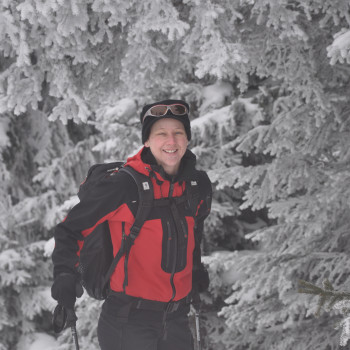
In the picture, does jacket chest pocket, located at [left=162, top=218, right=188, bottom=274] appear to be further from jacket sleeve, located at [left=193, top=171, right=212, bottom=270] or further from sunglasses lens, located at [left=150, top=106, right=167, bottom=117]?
sunglasses lens, located at [left=150, top=106, right=167, bottom=117]

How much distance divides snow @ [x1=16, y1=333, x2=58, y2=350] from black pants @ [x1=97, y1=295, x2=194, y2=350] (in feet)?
24.7

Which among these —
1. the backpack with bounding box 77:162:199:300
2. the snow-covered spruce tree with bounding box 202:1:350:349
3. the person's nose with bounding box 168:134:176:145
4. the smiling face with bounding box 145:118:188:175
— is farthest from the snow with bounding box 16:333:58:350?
the person's nose with bounding box 168:134:176:145

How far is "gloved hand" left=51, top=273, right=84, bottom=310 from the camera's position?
313 centimetres

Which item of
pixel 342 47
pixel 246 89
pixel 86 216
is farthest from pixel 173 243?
pixel 246 89

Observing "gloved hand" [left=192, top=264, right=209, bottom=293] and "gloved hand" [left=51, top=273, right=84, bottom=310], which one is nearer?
"gloved hand" [left=51, top=273, right=84, bottom=310]

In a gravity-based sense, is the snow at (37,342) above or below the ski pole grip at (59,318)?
below

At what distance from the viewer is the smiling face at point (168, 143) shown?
3.46m

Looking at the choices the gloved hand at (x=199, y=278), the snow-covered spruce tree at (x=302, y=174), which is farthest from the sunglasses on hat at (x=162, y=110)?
the snow-covered spruce tree at (x=302, y=174)

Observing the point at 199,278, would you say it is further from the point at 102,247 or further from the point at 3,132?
the point at 3,132

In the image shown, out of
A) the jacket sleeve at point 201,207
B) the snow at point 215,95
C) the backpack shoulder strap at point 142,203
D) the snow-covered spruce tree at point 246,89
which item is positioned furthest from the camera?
the snow at point 215,95

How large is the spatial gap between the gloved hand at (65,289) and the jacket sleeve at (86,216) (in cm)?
5

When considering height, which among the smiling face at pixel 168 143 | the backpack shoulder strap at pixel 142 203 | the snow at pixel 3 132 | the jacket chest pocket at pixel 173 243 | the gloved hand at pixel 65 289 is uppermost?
the snow at pixel 3 132

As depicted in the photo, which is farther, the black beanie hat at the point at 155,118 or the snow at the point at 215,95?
the snow at the point at 215,95

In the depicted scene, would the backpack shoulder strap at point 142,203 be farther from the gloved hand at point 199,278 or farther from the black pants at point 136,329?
the gloved hand at point 199,278
